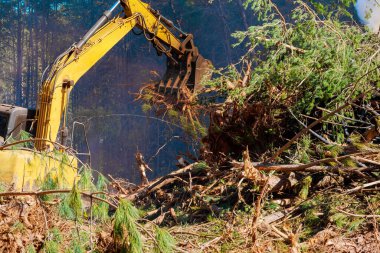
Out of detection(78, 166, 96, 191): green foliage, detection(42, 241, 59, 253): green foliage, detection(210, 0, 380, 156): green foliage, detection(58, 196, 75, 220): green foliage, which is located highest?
detection(210, 0, 380, 156): green foliage

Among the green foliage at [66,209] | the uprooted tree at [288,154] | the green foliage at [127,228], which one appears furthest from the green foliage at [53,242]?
the uprooted tree at [288,154]

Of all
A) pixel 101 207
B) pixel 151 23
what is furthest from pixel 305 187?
pixel 151 23

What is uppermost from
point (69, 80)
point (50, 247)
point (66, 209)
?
point (69, 80)

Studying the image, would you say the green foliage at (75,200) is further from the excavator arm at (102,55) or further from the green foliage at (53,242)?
the excavator arm at (102,55)

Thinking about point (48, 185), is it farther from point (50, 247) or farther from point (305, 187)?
point (305, 187)

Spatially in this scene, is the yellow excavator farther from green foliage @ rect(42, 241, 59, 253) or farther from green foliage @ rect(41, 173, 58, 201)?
green foliage @ rect(42, 241, 59, 253)

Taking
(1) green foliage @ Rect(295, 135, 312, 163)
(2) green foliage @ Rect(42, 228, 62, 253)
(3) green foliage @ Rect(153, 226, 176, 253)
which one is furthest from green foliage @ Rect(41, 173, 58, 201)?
(1) green foliage @ Rect(295, 135, 312, 163)

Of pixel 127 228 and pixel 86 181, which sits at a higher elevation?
pixel 86 181

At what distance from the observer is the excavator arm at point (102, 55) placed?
24.7ft

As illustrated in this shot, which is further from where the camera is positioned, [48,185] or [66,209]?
[48,185]

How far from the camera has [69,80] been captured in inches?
303

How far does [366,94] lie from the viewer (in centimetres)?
599

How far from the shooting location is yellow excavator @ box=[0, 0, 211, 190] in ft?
19.2

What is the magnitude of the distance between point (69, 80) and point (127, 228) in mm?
4696
